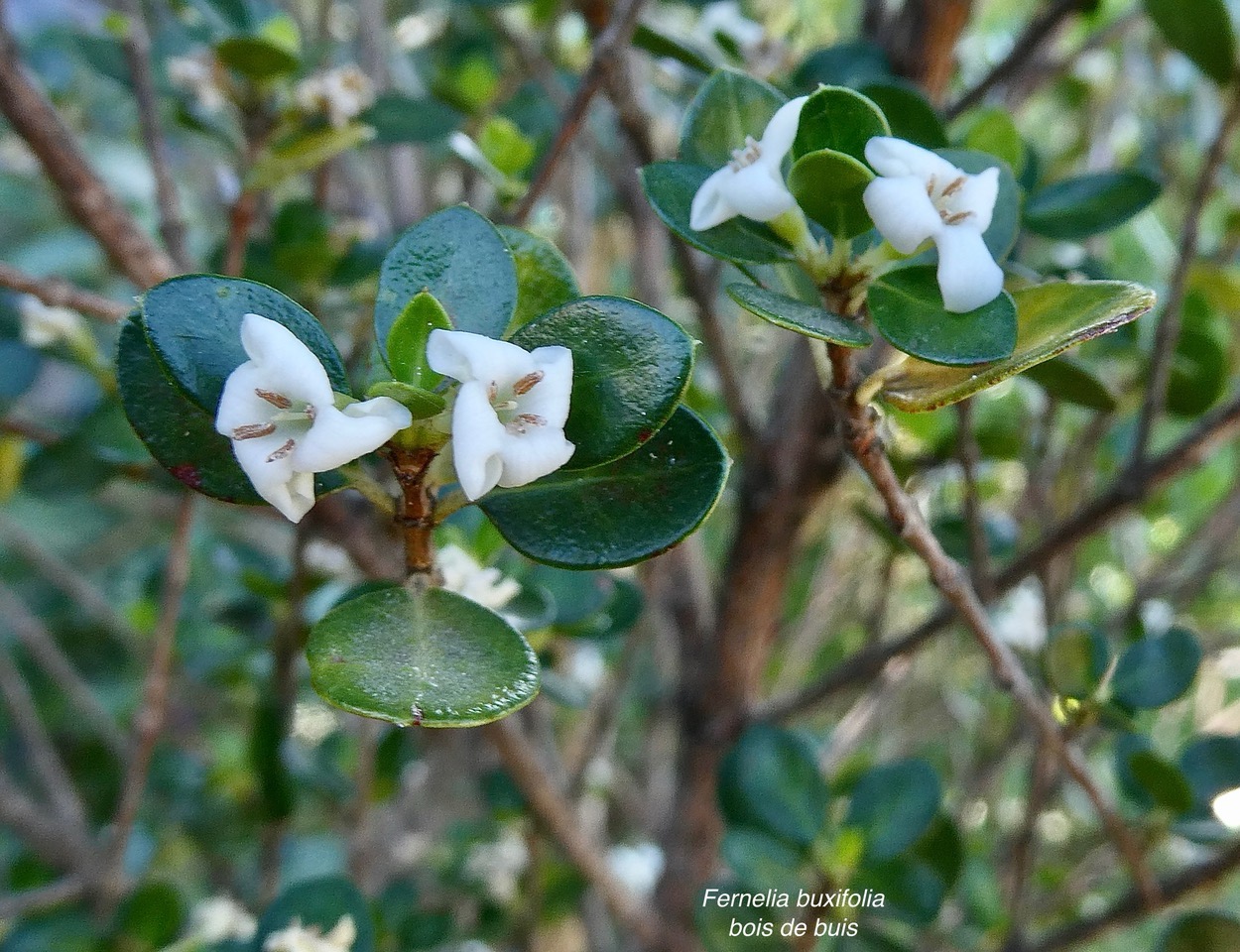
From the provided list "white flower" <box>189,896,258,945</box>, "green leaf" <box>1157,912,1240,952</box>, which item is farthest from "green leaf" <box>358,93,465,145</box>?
"green leaf" <box>1157,912,1240,952</box>

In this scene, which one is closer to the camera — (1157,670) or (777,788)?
(1157,670)

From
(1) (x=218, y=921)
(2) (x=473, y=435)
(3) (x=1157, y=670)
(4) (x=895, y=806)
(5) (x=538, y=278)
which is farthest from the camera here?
(1) (x=218, y=921)

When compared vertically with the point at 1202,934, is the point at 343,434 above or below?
above

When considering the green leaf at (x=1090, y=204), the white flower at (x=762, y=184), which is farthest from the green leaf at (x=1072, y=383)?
the white flower at (x=762, y=184)

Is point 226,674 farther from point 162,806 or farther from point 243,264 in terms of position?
point 243,264

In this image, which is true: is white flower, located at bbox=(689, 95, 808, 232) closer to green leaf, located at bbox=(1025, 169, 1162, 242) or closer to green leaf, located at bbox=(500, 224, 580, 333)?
green leaf, located at bbox=(500, 224, 580, 333)

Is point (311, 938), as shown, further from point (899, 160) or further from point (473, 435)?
point (899, 160)

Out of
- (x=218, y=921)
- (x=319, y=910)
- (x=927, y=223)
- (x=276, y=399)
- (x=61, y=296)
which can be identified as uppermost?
(x=927, y=223)

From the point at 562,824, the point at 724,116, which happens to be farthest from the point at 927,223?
the point at 562,824

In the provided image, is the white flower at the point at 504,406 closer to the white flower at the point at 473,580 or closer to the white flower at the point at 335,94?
the white flower at the point at 473,580
